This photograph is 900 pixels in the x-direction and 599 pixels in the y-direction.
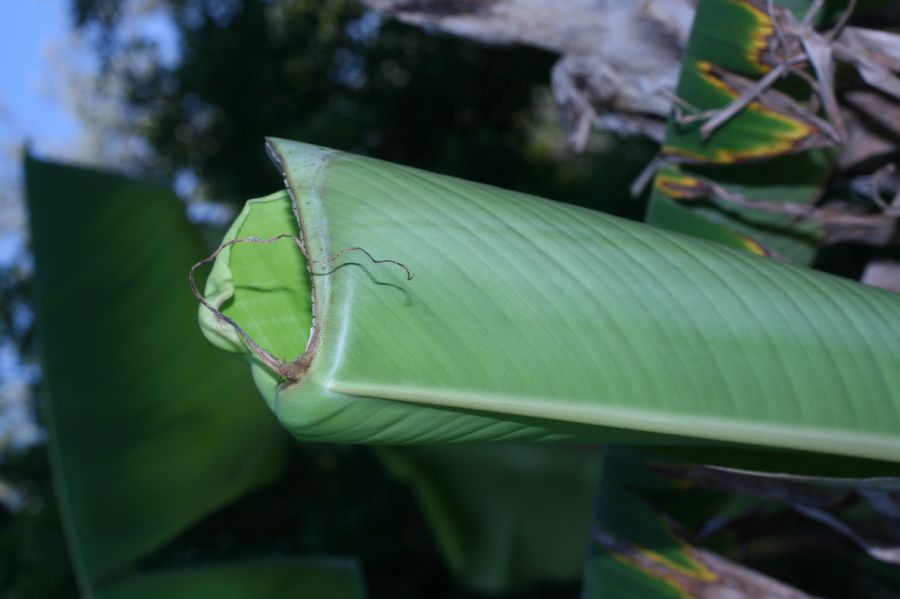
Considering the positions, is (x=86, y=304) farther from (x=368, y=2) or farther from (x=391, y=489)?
(x=391, y=489)

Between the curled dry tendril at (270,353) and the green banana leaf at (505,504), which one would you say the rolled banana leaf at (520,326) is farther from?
the green banana leaf at (505,504)

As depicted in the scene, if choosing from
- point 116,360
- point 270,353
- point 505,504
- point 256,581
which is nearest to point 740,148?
point 270,353

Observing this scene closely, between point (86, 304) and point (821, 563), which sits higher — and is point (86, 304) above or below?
above

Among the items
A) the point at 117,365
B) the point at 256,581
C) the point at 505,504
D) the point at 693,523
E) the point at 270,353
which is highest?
the point at 270,353

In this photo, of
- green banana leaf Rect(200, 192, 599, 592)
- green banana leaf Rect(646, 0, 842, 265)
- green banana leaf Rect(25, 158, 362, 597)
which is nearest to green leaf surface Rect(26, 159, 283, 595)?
green banana leaf Rect(25, 158, 362, 597)

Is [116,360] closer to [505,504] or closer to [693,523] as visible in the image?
[693,523]

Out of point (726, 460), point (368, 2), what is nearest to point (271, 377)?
point (726, 460)
